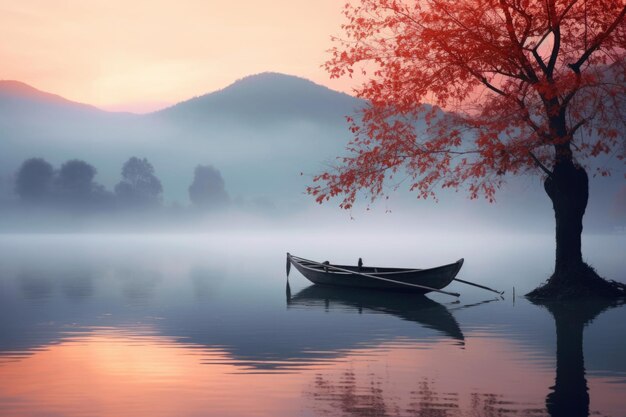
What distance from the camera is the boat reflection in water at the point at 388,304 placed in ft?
93.5

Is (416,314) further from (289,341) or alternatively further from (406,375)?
(406,375)

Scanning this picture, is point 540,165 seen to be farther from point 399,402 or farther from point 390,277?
point 399,402

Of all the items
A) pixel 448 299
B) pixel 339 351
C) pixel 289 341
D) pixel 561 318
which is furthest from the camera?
pixel 448 299

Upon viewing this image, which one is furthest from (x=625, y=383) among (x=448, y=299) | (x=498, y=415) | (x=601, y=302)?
(x=448, y=299)

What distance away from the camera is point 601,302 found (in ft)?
110

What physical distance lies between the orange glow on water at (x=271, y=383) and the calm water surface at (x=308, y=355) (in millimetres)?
40

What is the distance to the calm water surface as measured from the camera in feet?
51.1

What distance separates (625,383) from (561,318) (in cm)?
1192

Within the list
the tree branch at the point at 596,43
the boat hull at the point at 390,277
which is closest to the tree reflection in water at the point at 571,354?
the boat hull at the point at 390,277

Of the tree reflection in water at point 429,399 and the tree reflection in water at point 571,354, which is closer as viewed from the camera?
the tree reflection in water at point 429,399

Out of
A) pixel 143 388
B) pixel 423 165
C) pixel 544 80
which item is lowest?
pixel 143 388

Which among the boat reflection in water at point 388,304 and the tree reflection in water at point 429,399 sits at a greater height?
the boat reflection in water at point 388,304

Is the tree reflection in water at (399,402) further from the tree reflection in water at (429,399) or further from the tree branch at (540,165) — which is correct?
the tree branch at (540,165)

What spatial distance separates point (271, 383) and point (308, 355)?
4202mm
